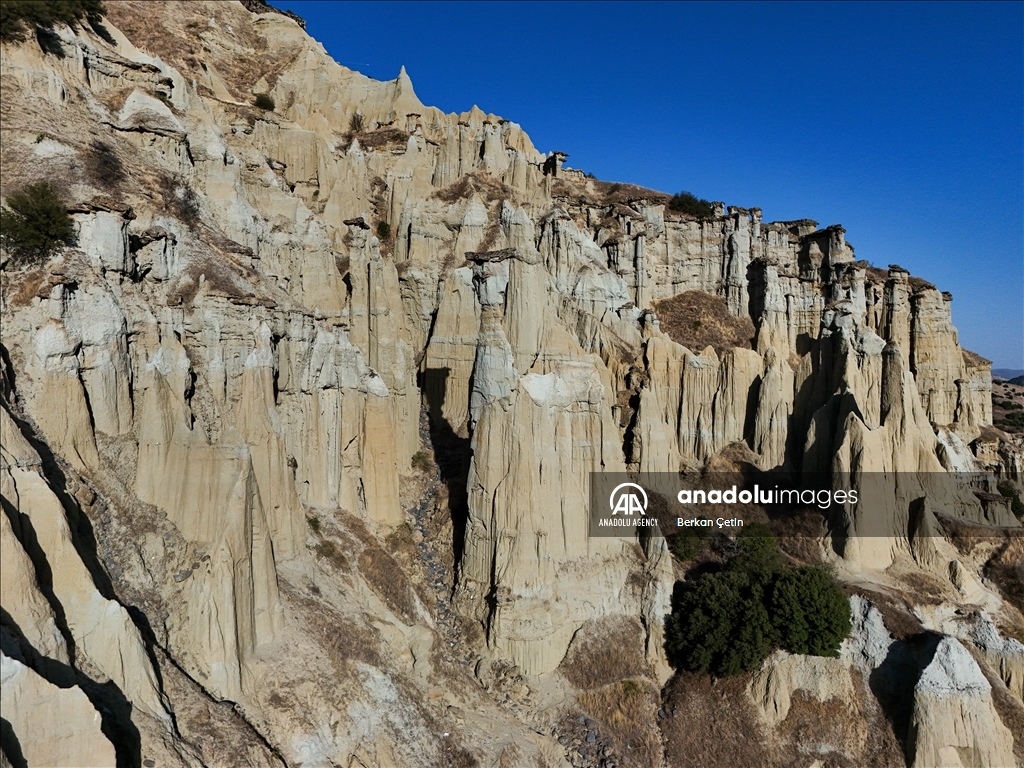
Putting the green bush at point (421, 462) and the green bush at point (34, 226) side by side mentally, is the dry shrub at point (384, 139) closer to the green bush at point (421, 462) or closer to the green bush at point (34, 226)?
the green bush at point (421, 462)

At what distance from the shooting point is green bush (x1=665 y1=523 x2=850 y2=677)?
21.3 meters

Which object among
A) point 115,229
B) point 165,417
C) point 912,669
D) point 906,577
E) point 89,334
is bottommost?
point 912,669

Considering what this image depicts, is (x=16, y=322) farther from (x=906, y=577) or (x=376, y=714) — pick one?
(x=906, y=577)

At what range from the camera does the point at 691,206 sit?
158ft

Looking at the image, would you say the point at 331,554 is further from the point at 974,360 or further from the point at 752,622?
the point at 974,360

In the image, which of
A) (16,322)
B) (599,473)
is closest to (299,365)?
(16,322)

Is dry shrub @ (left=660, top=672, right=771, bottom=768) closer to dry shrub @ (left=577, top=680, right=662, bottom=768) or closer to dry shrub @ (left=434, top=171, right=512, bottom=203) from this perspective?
dry shrub @ (left=577, top=680, right=662, bottom=768)

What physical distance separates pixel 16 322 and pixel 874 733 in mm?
29252

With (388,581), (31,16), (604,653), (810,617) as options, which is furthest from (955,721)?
(31,16)

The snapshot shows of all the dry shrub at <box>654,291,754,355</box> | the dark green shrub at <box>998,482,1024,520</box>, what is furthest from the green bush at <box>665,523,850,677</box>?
the dry shrub at <box>654,291,754,355</box>

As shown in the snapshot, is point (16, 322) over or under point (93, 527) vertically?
over

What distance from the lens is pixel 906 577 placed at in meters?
26.9

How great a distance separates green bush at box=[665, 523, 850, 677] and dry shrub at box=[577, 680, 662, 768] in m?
2.32

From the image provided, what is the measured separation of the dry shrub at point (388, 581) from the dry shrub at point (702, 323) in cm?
2508
